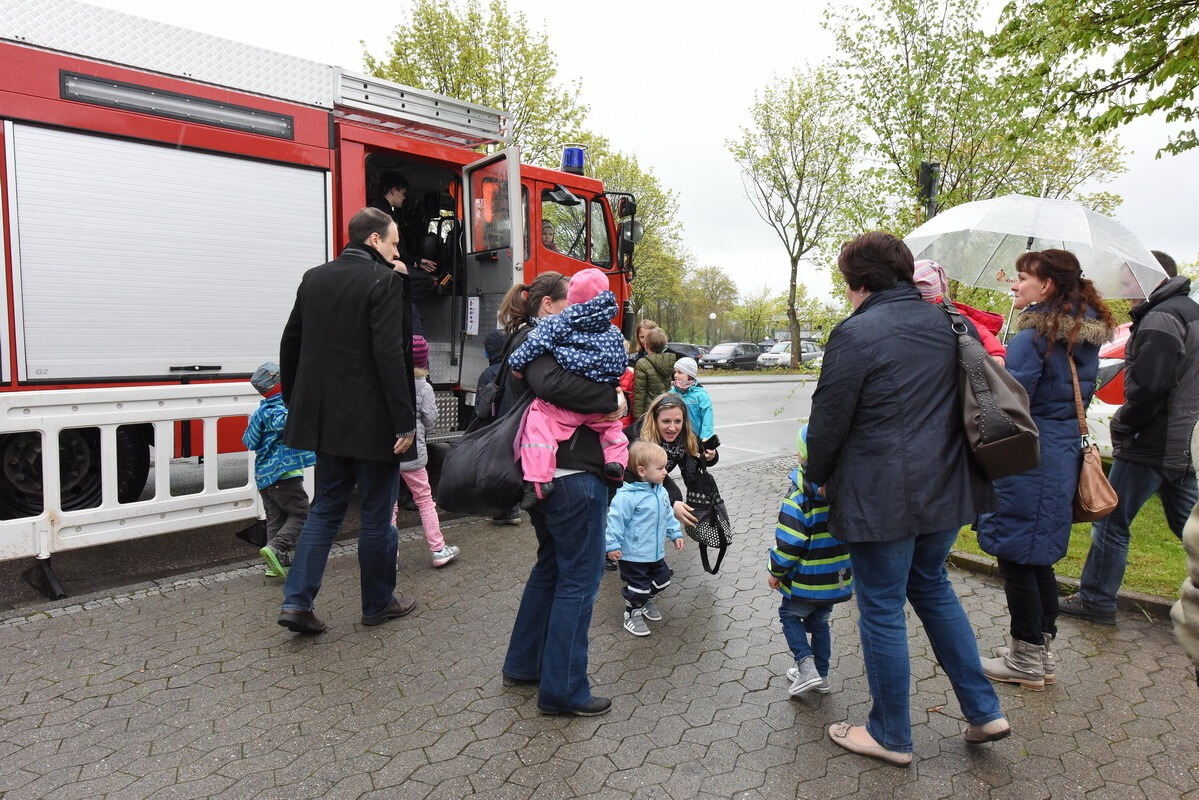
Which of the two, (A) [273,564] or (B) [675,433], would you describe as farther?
(A) [273,564]

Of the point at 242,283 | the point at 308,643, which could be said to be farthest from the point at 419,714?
the point at 242,283

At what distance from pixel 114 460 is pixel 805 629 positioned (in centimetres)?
412

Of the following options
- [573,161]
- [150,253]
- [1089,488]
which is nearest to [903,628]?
[1089,488]

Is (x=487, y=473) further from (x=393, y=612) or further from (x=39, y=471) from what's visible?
(x=39, y=471)

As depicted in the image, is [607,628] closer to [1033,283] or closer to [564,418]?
[564,418]

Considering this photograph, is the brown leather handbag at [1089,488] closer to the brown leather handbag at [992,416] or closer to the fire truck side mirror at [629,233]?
the brown leather handbag at [992,416]

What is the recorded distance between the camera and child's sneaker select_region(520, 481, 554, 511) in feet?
9.28

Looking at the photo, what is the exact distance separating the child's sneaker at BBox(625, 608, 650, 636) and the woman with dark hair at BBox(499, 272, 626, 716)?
78 centimetres

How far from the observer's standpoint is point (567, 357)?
280 cm

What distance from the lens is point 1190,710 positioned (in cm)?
316

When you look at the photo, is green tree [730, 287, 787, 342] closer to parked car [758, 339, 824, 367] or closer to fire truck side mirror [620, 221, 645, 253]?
parked car [758, 339, 824, 367]

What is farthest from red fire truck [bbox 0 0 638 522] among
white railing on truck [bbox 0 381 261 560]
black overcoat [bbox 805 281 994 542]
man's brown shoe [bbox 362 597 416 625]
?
black overcoat [bbox 805 281 994 542]

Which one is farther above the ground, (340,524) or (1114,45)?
(1114,45)

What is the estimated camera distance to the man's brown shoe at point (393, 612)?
3900 mm
